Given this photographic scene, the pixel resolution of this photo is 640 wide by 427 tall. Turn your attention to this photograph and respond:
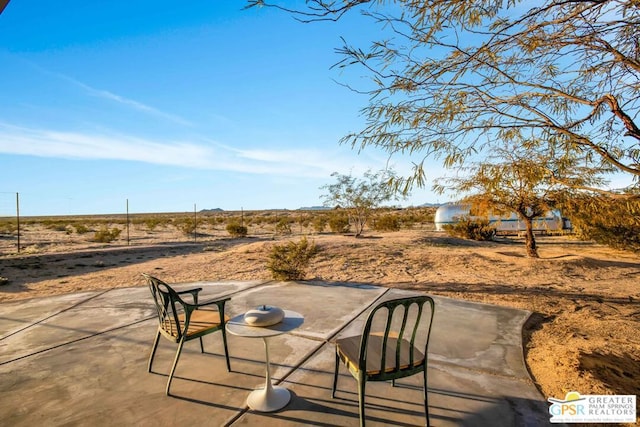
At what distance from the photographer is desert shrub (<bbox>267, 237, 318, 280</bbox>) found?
6.93 meters

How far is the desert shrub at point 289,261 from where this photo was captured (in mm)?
6926

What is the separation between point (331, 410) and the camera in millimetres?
2393

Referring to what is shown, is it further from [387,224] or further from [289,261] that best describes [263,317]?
[387,224]

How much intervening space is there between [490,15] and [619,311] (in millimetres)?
5572

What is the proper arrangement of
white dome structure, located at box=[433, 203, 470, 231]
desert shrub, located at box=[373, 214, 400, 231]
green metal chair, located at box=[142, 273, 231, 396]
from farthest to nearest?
1. desert shrub, located at box=[373, 214, 400, 231]
2. white dome structure, located at box=[433, 203, 470, 231]
3. green metal chair, located at box=[142, 273, 231, 396]

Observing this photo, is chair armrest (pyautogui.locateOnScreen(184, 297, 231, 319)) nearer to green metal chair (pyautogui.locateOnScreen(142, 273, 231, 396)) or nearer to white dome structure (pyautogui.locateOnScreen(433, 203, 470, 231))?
green metal chair (pyautogui.locateOnScreen(142, 273, 231, 396))

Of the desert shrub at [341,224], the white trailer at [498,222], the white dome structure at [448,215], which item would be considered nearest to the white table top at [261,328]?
the white trailer at [498,222]

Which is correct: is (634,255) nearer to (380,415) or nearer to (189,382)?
(380,415)

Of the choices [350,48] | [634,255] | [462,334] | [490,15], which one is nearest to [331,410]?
[462,334]

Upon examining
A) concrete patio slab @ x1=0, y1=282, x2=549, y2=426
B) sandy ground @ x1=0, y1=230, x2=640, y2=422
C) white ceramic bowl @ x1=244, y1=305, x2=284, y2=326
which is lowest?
sandy ground @ x1=0, y1=230, x2=640, y2=422

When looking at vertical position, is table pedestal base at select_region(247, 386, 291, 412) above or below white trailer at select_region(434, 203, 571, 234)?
below

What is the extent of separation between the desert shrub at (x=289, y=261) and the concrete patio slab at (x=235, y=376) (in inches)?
91.2

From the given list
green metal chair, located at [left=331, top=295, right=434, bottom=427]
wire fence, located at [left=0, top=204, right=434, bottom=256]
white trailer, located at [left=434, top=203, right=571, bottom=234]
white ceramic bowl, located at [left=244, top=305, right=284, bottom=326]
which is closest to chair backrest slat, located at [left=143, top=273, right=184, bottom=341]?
white ceramic bowl, located at [left=244, top=305, right=284, bottom=326]

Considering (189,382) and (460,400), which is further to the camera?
(189,382)
